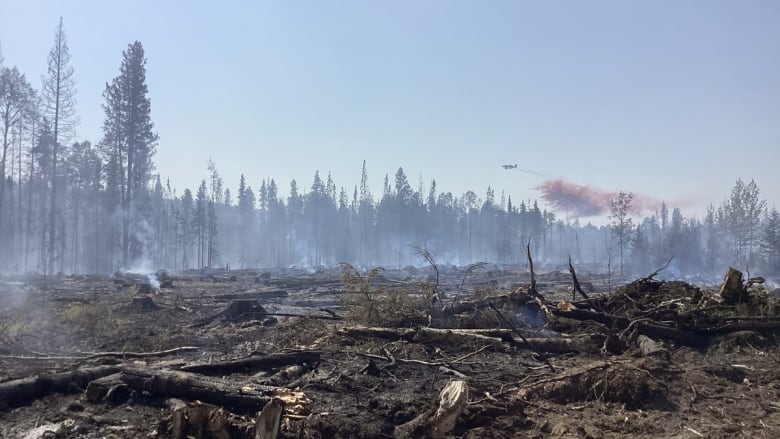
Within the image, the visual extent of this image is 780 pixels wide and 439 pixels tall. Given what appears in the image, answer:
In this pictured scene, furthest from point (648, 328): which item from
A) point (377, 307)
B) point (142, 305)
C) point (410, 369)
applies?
point (142, 305)

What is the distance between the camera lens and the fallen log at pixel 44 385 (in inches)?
250

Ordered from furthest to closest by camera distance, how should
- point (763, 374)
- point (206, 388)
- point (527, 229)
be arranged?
point (527, 229) → point (763, 374) → point (206, 388)

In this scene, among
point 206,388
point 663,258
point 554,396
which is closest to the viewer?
point 206,388

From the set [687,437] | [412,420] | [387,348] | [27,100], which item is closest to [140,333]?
[387,348]

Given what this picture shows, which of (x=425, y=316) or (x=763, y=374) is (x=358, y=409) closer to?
(x=425, y=316)

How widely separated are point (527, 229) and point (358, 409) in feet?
334

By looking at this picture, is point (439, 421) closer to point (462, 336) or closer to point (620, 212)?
point (462, 336)

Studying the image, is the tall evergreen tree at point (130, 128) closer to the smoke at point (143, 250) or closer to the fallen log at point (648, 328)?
the smoke at point (143, 250)

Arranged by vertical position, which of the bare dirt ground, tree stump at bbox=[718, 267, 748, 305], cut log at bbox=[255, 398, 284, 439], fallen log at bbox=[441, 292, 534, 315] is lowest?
the bare dirt ground

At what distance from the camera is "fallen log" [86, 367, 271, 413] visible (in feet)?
19.1

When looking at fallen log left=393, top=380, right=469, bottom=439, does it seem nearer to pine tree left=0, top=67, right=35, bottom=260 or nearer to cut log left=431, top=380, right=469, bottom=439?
cut log left=431, top=380, right=469, bottom=439

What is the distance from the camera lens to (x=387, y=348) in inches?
389

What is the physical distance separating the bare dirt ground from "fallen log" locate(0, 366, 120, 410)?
0.07ft

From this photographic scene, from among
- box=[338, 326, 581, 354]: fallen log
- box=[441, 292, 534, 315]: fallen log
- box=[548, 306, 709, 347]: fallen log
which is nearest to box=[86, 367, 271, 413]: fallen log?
box=[338, 326, 581, 354]: fallen log
